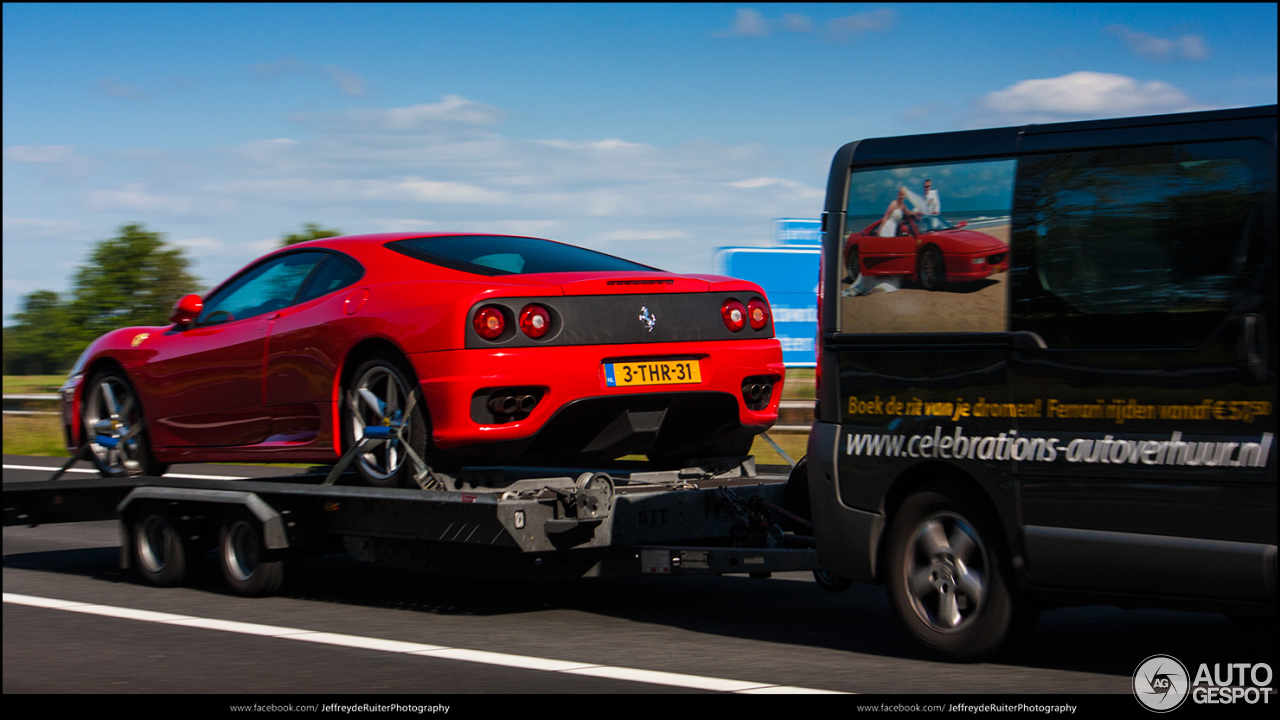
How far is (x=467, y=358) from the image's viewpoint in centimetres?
716

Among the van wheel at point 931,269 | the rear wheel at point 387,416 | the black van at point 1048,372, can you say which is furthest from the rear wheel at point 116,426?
the van wheel at point 931,269

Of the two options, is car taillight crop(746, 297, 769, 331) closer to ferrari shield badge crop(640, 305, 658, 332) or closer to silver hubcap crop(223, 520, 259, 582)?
ferrari shield badge crop(640, 305, 658, 332)

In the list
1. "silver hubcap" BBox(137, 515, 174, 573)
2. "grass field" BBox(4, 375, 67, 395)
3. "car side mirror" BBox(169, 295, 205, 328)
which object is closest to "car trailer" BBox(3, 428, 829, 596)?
"silver hubcap" BBox(137, 515, 174, 573)

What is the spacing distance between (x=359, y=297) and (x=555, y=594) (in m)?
2.07

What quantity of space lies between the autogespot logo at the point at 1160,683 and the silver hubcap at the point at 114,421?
6.32 metres

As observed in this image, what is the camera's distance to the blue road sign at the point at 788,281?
2373 centimetres

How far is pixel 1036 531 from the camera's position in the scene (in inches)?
229

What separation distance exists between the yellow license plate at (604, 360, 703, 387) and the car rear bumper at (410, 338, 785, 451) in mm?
22

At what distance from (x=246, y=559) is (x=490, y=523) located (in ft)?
7.30

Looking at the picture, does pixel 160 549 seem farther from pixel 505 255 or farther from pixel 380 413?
pixel 505 255

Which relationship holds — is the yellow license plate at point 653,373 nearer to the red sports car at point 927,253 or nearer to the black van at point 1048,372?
the black van at point 1048,372

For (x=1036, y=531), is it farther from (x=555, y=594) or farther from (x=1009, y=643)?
(x=555, y=594)

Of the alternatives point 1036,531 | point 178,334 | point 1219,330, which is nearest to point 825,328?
point 1036,531

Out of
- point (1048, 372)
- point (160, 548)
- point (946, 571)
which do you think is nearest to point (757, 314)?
point (946, 571)
